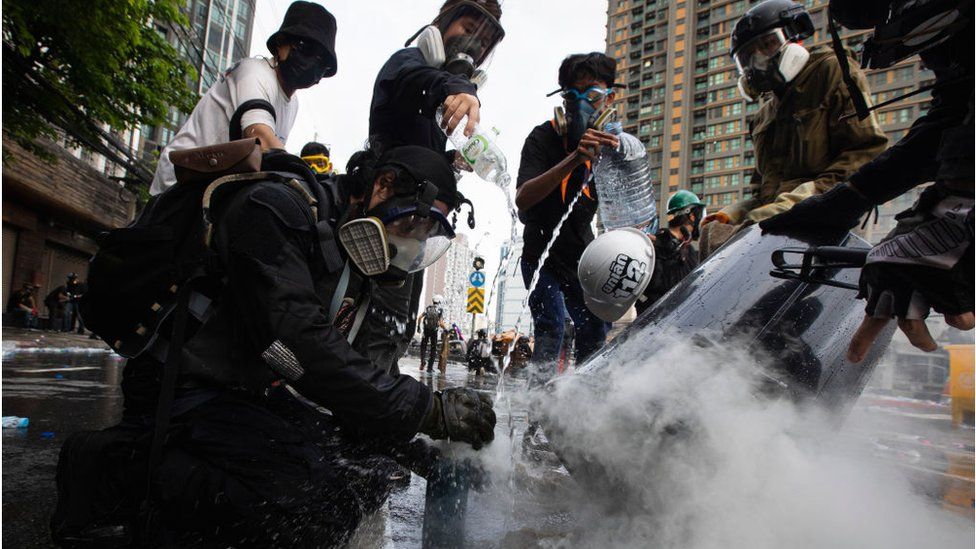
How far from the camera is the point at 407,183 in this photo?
167 centimetres

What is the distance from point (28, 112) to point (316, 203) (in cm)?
880

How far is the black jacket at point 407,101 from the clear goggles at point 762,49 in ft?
4.07

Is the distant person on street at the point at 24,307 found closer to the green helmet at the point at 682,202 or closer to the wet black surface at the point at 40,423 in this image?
the wet black surface at the point at 40,423

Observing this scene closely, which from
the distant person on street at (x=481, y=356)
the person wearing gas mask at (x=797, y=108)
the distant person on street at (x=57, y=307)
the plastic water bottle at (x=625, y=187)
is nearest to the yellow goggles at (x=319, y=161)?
the plastic water bottle at (x=625, y=187)

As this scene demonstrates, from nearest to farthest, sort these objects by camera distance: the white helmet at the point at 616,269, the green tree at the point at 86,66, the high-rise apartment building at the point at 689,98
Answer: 1. the white helmet at the point at 616,269
2. the green tree at the point at 86,66
3. the high-rise apartment building at the point at 689,98

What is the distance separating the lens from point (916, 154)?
1245mm

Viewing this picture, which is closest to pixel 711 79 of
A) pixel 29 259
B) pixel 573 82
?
pixel 29 259

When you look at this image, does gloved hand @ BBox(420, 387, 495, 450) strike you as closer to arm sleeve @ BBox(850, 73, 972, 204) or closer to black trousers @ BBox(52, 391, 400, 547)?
black trousers @ BBox(52, 391, 400, 547)

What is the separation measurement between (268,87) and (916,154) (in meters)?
2.22

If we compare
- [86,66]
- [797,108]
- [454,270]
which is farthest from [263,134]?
[454,270]

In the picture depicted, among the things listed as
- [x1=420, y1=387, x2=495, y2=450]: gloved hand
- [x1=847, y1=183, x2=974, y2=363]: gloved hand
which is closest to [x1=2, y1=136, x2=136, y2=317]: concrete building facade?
[x1=420, y1=387, x2=495, y2=450]: gloved hand

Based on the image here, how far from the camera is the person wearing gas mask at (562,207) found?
3273 millimetres

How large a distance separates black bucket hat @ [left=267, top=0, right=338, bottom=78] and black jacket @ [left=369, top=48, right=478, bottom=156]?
10.6 inches

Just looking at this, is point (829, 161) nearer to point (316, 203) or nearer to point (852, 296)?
point (852, 296)
